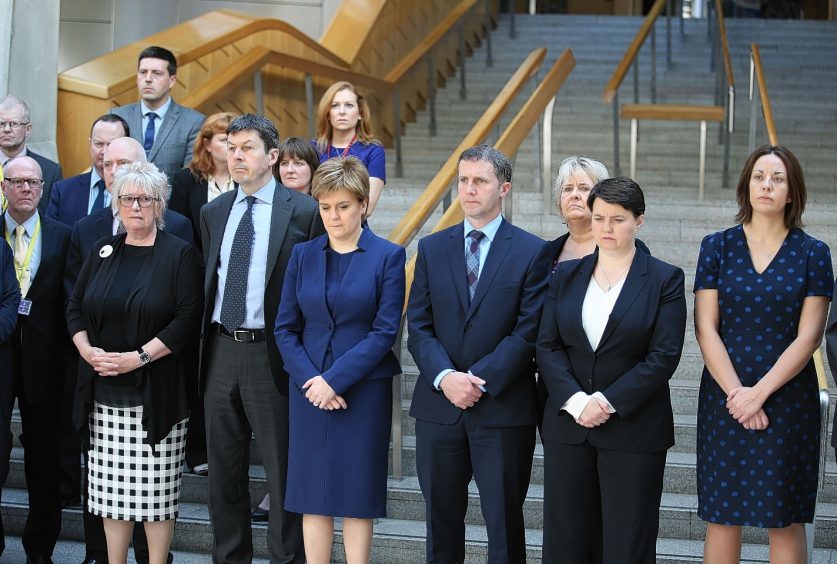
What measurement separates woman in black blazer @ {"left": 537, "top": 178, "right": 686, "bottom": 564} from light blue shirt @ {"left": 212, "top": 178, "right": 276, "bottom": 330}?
3.66ft

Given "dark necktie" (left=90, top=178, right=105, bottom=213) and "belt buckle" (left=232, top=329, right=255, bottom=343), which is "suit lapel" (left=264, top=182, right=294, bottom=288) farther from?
"dark necktie" (left=90, top=178, right=105, bottom=213)

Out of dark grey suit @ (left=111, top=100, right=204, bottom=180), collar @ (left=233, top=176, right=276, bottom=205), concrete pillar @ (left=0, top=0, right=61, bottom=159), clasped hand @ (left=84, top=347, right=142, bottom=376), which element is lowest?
clasped hand @ (left=84, top=347, right=142, bottom=376)

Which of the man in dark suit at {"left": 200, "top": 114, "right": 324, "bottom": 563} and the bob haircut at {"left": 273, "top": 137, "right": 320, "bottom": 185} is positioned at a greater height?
the bob haircut at {"left": 273, "top": 137, "right": 320, "bottom": 185}

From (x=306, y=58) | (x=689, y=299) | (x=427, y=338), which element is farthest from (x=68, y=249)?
(x=306, y=58)

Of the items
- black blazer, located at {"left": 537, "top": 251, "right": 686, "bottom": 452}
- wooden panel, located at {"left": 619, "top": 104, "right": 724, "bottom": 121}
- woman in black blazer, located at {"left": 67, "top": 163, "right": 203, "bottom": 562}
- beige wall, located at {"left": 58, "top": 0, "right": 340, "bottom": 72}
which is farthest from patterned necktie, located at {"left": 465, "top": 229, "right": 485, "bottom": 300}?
beige wall, located at {"left": 58, "top": 0, "right": 340, "bottom": 72}

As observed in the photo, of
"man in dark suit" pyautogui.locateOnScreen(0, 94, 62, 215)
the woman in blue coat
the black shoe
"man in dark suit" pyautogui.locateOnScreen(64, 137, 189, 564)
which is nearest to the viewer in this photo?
the woman in blue coat

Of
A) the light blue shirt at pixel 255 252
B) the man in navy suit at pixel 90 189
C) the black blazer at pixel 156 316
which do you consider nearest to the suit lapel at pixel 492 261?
the light blue shirt at pixel 255 252

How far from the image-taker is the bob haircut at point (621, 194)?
13.2ft

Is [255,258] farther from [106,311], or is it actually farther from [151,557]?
[151,557]

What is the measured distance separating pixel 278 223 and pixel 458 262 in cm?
77

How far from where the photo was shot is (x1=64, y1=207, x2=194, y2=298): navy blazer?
4.97 meters

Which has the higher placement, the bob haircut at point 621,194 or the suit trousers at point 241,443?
the bob haircut at point 621,194

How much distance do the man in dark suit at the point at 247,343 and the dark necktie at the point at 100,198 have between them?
3.44 ft

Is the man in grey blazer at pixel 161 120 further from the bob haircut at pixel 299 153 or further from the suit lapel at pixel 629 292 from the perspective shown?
the suit lapel at pixel 629 292
